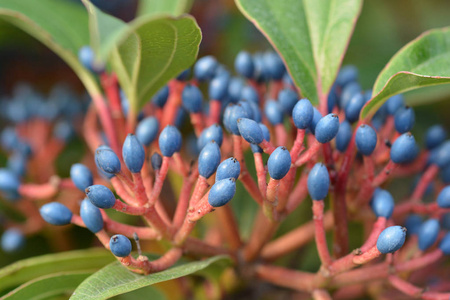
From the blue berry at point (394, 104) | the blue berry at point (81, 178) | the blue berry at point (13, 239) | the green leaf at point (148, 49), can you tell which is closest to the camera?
the green leaf at point (148, 49)

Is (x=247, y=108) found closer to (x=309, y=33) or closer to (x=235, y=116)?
(x=235, y=116)

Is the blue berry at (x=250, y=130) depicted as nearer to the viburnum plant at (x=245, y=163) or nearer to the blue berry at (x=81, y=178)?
the viburnum plant at (x=245, y=163)

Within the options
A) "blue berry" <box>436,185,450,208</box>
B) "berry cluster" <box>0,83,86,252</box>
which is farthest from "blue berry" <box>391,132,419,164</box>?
"berry cluster" <box>0,83,86,252</box>

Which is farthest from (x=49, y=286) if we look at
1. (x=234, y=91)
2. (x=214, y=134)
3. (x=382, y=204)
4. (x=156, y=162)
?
(x=382, y=204)

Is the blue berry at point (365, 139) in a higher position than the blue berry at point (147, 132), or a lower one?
higher

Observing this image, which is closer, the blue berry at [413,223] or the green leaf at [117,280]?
the green leaf at [117,280]

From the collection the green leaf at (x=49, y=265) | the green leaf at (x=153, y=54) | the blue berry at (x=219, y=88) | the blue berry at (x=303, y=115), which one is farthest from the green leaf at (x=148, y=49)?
the green leaf at (x=49, y=265)

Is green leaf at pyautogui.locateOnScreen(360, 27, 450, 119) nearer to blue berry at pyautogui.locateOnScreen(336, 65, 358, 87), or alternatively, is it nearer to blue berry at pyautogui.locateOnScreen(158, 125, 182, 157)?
blue berry at pyautogui.locateOnScreen(336, 65, 358, 87)
